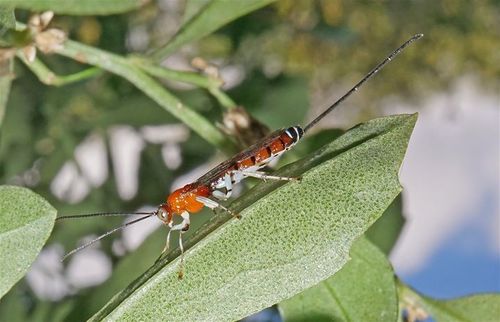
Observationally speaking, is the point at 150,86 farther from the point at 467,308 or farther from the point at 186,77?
the point at 467,308

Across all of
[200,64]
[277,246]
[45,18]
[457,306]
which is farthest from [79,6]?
[457,306]

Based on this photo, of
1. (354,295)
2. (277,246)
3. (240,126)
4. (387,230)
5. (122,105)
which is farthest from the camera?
(122,105)

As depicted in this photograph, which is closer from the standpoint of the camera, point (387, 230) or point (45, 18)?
point (45, 18)

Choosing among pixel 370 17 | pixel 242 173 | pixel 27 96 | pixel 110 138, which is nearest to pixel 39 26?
pixel 242 173

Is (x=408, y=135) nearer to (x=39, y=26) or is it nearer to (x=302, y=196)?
(x=302, y=196)

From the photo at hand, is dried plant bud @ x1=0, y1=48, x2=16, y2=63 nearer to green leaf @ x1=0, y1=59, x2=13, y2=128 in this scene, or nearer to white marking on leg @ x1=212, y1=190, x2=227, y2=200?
green leaf @ x1=0, y1=59, x2=13, y2=128
